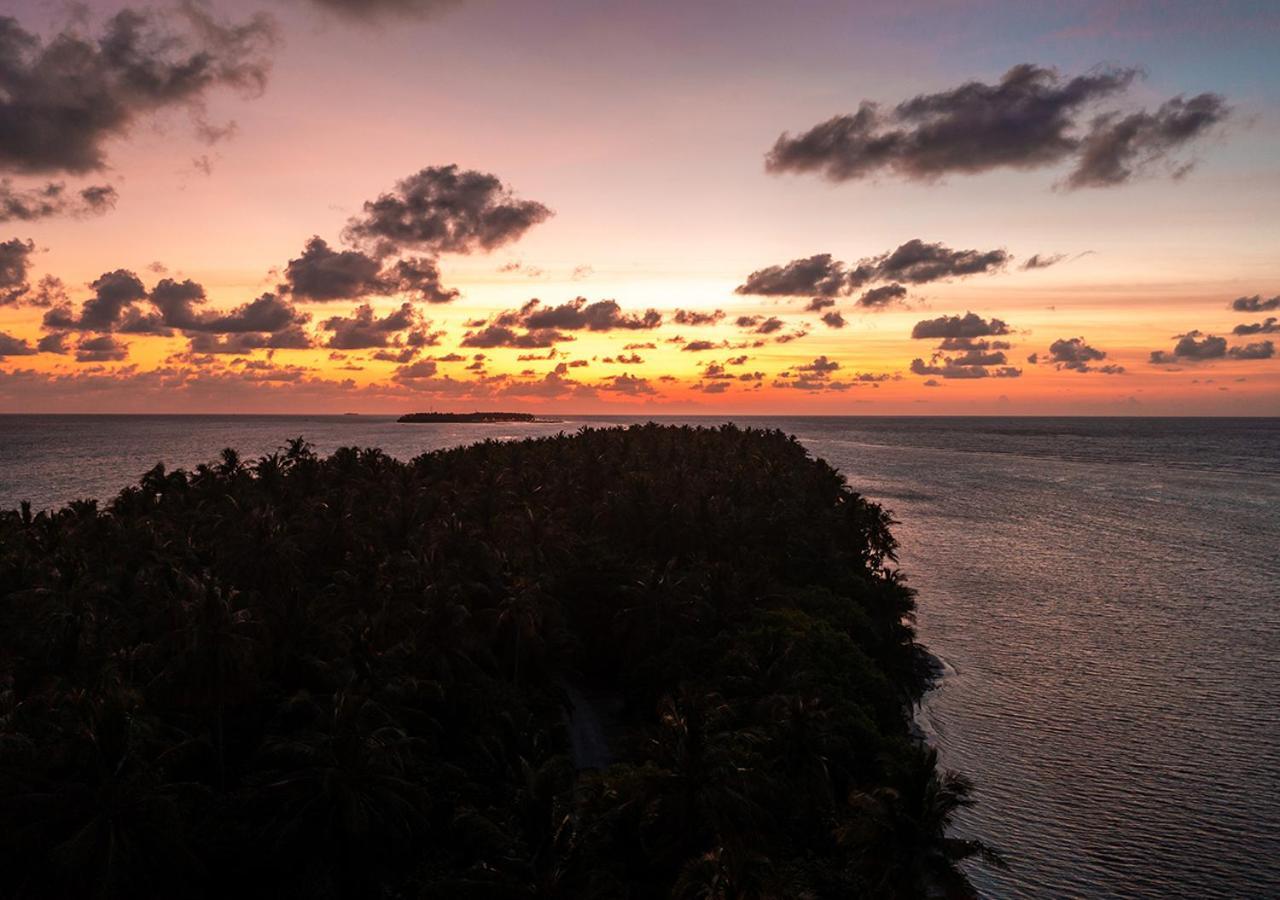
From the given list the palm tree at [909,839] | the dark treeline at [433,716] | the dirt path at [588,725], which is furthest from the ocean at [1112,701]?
the dirt path at [588,725]

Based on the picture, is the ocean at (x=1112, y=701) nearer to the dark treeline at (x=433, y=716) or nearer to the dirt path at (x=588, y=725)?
the dark treeline at (x=433, y=716)

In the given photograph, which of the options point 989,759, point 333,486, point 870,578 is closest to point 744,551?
point 870,578

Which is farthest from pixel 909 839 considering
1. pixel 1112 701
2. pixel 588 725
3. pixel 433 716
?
pixel 1112 701

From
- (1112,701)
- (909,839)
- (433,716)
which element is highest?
(909,839)

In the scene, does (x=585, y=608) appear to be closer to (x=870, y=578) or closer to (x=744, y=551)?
(x=744, y=551)

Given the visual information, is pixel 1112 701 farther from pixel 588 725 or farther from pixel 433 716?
pixel 433 716

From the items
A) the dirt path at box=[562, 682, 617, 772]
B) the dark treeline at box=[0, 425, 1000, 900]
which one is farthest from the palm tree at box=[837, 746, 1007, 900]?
the dirt path at box=[562, 682, 617, 772]

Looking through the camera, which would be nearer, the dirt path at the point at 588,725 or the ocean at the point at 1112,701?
the ocean at the point at 1112,701

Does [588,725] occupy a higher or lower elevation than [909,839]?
lower
